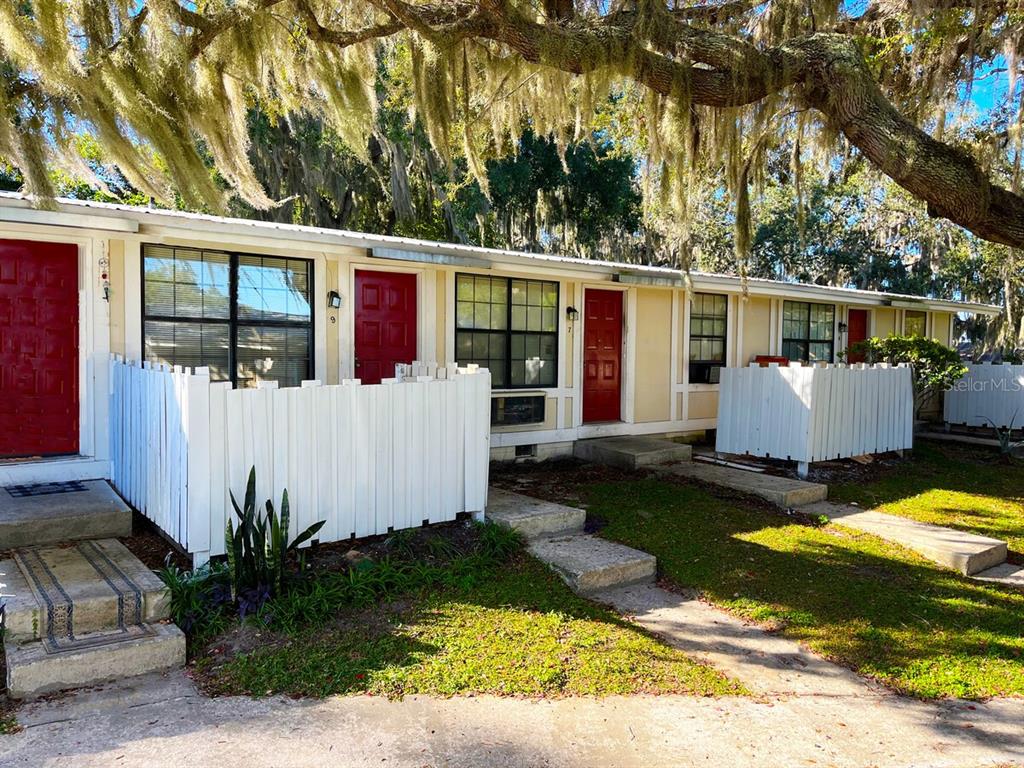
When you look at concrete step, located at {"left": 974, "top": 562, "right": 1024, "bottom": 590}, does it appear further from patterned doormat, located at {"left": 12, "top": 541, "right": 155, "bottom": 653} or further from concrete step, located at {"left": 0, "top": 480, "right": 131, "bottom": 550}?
concrete step, located at {"left": 0, "top": 480, "right": 131, "bottom": 550}

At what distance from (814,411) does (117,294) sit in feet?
24.1

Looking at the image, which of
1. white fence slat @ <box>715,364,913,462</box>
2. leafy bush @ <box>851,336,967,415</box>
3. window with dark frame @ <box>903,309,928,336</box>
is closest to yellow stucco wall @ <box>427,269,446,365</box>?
white fence slat @ <box>715,364,913,462</box>

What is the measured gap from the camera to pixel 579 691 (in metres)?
3.26

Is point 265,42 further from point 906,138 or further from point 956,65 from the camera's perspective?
point 956,65

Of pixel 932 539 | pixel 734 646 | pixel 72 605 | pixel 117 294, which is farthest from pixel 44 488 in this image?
pixel 932 539

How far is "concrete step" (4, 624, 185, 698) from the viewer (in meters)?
3.06

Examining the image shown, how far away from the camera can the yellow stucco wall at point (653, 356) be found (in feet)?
31.2

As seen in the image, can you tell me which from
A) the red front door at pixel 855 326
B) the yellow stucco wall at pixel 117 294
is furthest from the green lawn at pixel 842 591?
the red front door at pixel 855 326

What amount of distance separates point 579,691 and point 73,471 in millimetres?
4655

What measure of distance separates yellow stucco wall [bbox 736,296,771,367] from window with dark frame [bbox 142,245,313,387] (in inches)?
263

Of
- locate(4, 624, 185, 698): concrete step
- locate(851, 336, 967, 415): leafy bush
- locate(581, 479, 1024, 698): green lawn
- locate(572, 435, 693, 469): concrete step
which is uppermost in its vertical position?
locate(851, 336, 967, 415): leafy bush

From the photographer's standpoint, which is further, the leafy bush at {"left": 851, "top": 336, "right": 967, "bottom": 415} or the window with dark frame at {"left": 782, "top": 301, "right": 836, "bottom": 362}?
the window with dark frame at {"left": 782, "top": 301, "right": 836, "bottom": 362}

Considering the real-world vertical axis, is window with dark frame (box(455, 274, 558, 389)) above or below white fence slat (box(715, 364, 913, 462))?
above

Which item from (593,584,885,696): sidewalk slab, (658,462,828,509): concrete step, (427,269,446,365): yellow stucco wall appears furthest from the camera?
(427,269,446,365): yellow stucco wall
